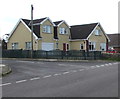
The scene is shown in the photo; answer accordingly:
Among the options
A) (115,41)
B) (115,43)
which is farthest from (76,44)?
(115,41)

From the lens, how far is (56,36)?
3991cm

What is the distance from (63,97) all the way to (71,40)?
3486 centimetres

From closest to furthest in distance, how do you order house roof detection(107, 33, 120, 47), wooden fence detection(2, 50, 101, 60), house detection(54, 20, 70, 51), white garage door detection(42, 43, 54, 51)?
wooden fence detection(2, 50, 101, 60), white garage door detection(42, 43, 54, 51), house detection(54, 20, 70, 51), house roof detection(107, 33, 120, 47)

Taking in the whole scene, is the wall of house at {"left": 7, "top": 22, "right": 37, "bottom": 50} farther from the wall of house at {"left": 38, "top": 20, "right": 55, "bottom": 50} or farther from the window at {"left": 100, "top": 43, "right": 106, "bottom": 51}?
the window at {"left": 100, "top": 43, "right": 106, "bottom": 51}

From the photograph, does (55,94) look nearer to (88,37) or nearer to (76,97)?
(76,97)

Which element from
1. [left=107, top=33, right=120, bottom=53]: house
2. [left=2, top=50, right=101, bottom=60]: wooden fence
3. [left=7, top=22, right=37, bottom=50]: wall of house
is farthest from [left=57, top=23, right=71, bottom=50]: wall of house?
[left=107, top=33, right=120, bottom=53]: house

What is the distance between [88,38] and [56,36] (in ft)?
19.2

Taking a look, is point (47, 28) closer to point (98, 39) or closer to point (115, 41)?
point (98, 39)

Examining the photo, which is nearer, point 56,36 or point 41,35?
point 41,35

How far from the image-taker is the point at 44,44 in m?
37.2

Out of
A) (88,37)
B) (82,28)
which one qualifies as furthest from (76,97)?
(82,28)

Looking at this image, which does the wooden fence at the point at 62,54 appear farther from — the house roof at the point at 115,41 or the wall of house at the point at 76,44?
the house roof at the point at 115,41

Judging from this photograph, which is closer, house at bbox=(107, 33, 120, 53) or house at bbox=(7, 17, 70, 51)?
house at bbox=(7, 17, 70, 51)

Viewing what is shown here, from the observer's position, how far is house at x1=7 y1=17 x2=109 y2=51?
37.1 m
